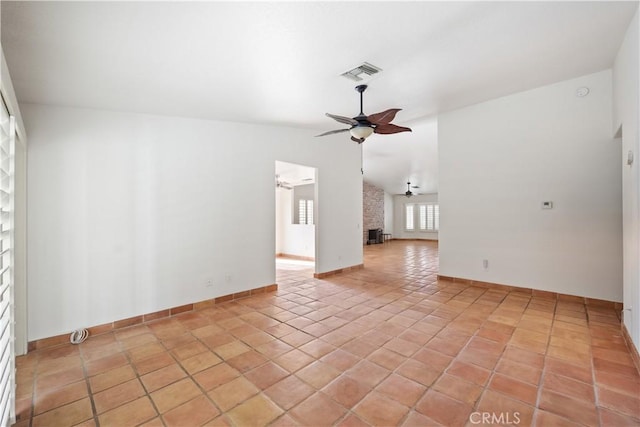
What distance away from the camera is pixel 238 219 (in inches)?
166

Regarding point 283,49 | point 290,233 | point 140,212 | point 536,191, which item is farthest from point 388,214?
point 283,49

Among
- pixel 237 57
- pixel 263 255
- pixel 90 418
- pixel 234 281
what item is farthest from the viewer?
pixel 263 255

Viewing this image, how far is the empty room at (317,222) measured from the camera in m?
1.92

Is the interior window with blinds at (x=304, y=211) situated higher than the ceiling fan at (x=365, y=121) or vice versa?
the ceiling fan at (x=365, y=121)

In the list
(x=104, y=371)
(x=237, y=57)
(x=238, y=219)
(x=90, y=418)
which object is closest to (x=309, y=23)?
(x=237, y=57)

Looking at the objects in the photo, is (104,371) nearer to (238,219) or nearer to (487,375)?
(238,219)

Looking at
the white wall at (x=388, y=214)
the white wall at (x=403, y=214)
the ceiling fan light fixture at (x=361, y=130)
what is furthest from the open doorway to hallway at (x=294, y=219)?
the white wall at (x=403, y=214)

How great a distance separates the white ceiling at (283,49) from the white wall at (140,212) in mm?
356

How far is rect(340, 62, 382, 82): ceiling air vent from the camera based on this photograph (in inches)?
112

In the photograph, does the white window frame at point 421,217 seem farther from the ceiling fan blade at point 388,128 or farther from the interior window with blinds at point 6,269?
the interior window with blinds at point 6,269

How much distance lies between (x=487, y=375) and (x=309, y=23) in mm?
3016

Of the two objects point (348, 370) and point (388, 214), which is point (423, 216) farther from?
point (348, 370)

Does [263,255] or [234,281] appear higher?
[263,255]

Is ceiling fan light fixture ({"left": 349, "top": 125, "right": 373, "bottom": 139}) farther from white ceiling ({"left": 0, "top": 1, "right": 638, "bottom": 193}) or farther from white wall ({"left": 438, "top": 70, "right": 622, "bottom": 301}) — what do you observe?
white wall ({"left": 438, "top": 70, "right": 622, "bottom": 301})
